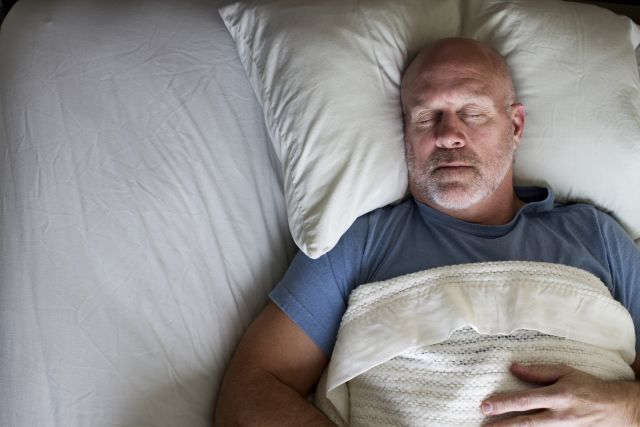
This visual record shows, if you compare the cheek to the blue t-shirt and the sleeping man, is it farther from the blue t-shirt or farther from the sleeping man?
the blue t-shirt

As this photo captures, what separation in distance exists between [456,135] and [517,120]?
18 centimetres

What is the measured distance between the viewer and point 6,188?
1.30 m

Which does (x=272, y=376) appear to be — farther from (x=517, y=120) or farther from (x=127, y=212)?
(x=517, y=120)

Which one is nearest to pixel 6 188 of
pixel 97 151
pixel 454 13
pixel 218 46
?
pixel 97 151

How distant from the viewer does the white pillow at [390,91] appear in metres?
1.32

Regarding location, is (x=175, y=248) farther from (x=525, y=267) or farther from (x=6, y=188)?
(x=525, y=267)

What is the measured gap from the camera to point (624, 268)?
138cm

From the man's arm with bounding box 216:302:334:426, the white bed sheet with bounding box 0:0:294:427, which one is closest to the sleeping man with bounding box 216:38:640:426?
the man's arm with bounding box 216:302:334:426

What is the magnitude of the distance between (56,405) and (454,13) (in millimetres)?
1114

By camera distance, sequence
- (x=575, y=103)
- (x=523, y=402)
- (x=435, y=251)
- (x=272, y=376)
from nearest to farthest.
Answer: (x=523, y=402)
(x=272, y=376)
(x=435, y=251)
(x=575, y=103)

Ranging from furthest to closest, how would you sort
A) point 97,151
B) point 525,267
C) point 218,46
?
1. point 218,46
2. point 97,151
3. point 525,267

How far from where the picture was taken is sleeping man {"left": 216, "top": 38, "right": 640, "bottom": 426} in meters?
1.22

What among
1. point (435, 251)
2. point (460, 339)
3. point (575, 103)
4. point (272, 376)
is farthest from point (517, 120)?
point (272, 376)

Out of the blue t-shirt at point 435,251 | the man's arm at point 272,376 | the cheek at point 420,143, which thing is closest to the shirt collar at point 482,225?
the blue t-shirt at point 435,251
